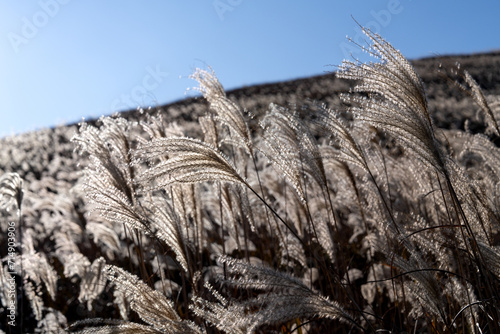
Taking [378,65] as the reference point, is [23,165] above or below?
above

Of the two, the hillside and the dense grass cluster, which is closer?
the dense grass cluster

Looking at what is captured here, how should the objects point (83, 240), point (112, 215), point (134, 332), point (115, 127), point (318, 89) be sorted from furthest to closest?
point (318, 89) → point (83, 240) → point (115, 127) → point (112, 215) → point (134, 332)

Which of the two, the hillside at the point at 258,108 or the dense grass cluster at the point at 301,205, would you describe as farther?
the hillside at the point at 258,108

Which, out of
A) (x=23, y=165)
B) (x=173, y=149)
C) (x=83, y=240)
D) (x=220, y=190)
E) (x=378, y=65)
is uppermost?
(x=23, y=165)

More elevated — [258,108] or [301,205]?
[258,108]

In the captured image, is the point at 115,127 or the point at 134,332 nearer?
the point at 134,332

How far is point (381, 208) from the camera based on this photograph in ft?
9.29

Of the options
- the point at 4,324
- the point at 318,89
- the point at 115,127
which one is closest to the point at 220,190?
the point at 115,127

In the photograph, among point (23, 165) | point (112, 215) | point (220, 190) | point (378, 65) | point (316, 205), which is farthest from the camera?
point (23, 165)

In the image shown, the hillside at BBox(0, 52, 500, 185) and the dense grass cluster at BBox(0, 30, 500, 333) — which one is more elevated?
the hillside at BBox(0, 52, 500, 185)

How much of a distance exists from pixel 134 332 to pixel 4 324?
347 cm

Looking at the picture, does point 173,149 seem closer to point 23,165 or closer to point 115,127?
point 115,127

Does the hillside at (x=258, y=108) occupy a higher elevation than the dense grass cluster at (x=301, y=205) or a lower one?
higher

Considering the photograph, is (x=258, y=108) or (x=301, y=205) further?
(x=258, y=108)
